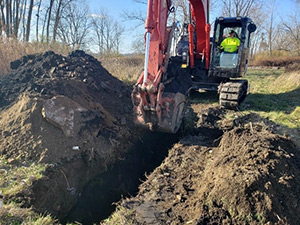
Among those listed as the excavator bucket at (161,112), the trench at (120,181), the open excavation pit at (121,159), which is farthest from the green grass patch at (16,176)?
the excavator bucket at (161,112)

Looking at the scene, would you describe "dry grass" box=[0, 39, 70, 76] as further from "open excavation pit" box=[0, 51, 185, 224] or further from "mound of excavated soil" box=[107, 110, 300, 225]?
"mound of excavated soil" box=[107, 110, 300, 225]

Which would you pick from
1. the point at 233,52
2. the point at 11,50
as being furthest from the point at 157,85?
the point at 11,50

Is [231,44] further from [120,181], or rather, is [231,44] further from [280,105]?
[120,181]

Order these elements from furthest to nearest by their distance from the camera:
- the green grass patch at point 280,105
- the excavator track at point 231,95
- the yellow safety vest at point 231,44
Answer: the yellow safety vest at point 231,44
the excavator track at point 231,95
the green grass patch at point 280,105

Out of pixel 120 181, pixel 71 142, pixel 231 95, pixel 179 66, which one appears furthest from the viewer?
pixel 231 95

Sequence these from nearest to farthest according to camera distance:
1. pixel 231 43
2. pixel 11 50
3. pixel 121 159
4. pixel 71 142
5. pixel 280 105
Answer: pixel 71 142, pixel 121 159, pixel 231 43, pixel 280 105, pixel 11 50

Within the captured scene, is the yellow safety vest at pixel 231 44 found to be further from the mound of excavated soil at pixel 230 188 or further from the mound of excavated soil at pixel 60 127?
the mound of excavated soil at pixel 230 188

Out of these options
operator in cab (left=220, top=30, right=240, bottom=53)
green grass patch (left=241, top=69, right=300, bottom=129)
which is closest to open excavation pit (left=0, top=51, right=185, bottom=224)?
green grass patch (left=241, top=69, right=300, bottom=129)

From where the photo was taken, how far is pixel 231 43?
278 inches

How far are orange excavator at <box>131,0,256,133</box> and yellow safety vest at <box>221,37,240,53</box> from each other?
0.10 metres

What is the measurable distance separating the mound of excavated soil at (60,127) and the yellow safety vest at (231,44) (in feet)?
10.4

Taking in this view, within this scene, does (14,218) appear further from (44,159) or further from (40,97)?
(40,97)

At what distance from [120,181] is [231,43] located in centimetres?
478

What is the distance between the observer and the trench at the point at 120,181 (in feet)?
14.3
